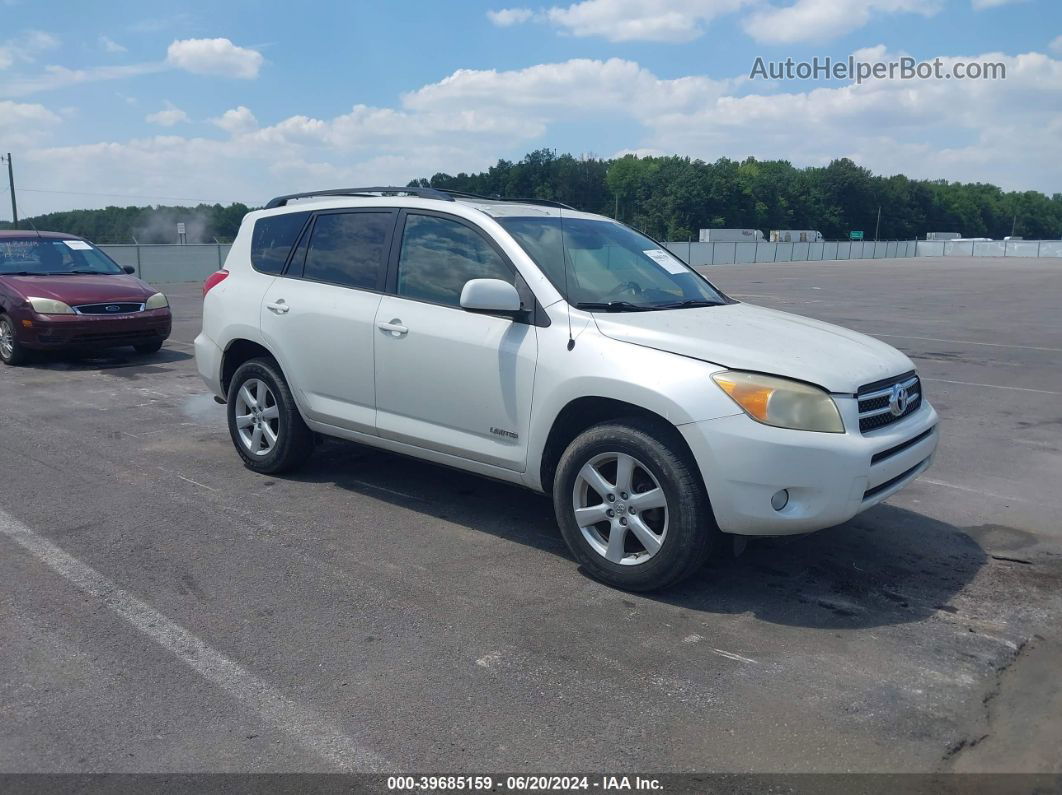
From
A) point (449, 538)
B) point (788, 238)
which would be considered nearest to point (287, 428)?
point (449, 538)

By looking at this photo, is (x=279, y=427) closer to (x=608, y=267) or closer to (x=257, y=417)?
(x=257, y=417)

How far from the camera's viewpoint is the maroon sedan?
11.0m

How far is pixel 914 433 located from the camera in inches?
184

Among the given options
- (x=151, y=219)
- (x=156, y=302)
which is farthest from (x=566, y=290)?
(x=151, y=219)

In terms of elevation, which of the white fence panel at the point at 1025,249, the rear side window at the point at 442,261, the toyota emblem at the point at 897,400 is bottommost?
the toyota emblem at the point at 897,400

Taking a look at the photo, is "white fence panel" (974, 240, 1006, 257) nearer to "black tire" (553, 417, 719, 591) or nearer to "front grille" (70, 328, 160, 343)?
"front grille" (70, 328, 160, 343)

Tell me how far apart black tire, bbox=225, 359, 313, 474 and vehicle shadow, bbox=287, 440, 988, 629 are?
0.20m

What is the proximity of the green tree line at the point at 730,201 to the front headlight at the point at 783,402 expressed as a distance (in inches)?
2060

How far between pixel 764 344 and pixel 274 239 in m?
3.55

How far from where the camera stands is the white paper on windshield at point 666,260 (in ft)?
18.6

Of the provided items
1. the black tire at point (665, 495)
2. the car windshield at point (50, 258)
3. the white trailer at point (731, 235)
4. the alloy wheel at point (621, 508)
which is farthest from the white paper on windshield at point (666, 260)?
the white trailer at point (731, 235)

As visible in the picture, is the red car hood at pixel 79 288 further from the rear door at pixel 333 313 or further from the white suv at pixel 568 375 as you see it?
the rear door at pixel 333 313

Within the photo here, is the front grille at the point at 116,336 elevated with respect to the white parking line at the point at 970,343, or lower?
elevated

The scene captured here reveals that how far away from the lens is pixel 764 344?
4523 millimetres
